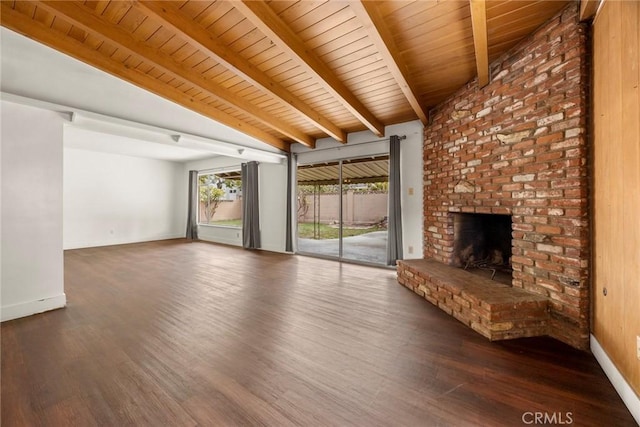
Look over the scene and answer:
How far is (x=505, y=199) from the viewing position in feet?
9.12

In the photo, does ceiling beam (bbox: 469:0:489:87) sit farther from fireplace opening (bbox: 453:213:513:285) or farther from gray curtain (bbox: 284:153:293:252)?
gray curtain (bbox: 284:153:293:252)

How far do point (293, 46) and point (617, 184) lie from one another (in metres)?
2.67

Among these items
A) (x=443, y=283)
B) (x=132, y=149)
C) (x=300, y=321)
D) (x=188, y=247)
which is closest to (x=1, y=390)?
(x=300, y=321)

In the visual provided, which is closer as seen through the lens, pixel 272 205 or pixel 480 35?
pixel 480 35

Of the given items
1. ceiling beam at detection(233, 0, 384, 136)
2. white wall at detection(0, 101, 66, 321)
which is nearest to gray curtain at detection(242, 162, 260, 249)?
ceiling beam at detection(233, 0, 384, 136)

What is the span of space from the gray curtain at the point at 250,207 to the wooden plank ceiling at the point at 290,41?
3.09 m

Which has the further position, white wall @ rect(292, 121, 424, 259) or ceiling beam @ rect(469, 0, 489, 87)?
white wall @ rect(292, 121, 424, 259)

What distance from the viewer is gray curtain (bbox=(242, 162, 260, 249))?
6.95 metres

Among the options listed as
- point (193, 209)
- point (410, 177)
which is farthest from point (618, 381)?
point (193, 209)

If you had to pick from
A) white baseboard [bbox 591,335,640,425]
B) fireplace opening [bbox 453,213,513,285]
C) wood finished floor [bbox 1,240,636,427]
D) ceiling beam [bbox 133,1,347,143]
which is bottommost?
wood finished floor [bbox 1,240,636,427]

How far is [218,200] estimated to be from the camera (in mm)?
9117

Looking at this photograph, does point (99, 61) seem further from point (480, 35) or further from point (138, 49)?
point (480, 35)

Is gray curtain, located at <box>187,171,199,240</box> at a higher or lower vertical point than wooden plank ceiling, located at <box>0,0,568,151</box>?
lower

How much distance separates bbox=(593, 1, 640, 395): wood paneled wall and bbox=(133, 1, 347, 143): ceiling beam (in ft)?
9.83
